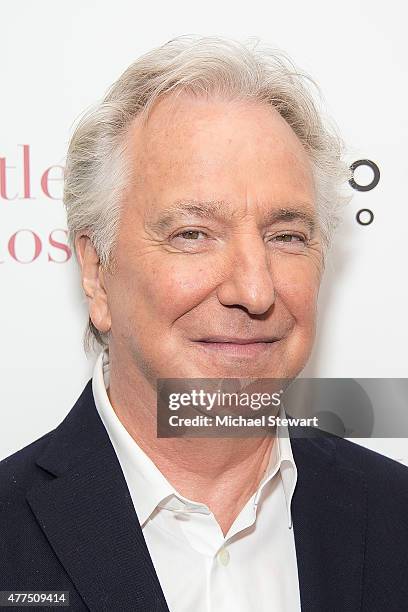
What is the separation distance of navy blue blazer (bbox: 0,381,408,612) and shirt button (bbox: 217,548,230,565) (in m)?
0.12

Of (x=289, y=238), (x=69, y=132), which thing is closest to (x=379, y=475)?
(x=289, y=238)

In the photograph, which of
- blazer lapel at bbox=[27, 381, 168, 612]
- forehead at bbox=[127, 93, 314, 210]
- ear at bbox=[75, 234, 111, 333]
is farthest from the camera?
ear at bbox=[75, 234, 111, 333]

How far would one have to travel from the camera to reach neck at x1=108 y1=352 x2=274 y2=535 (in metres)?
1.41

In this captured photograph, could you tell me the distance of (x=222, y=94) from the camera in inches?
55.1

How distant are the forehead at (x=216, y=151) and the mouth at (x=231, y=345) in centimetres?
23

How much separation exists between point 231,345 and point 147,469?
0.81 feet

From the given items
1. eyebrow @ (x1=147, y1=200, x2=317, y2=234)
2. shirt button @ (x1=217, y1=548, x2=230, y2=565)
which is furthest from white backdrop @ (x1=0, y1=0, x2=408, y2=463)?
shirt button @ (x1=217, y1=548, x2=230, y2=565)

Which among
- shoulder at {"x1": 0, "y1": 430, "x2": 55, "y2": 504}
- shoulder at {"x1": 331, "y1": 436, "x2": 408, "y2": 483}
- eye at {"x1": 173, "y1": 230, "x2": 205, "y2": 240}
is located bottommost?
shoulder at {"x1": 0, "y1": 430, "x2": 55, "y2": 504}

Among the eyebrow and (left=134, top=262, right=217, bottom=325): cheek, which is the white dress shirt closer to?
(left=134, top=262, right=217, bottom=325): cheek

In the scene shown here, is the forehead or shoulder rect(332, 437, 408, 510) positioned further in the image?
shoulder rect(332, 437, 408, 510)

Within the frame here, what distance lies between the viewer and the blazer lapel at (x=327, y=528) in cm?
134

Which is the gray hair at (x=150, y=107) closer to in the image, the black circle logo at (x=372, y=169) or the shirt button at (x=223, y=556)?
the black circle logo at (x=372, y=169)

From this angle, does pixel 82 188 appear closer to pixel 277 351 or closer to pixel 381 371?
pixel 277 351

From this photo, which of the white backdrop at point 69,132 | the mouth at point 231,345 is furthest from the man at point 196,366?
the white backdrop at point 69,132
